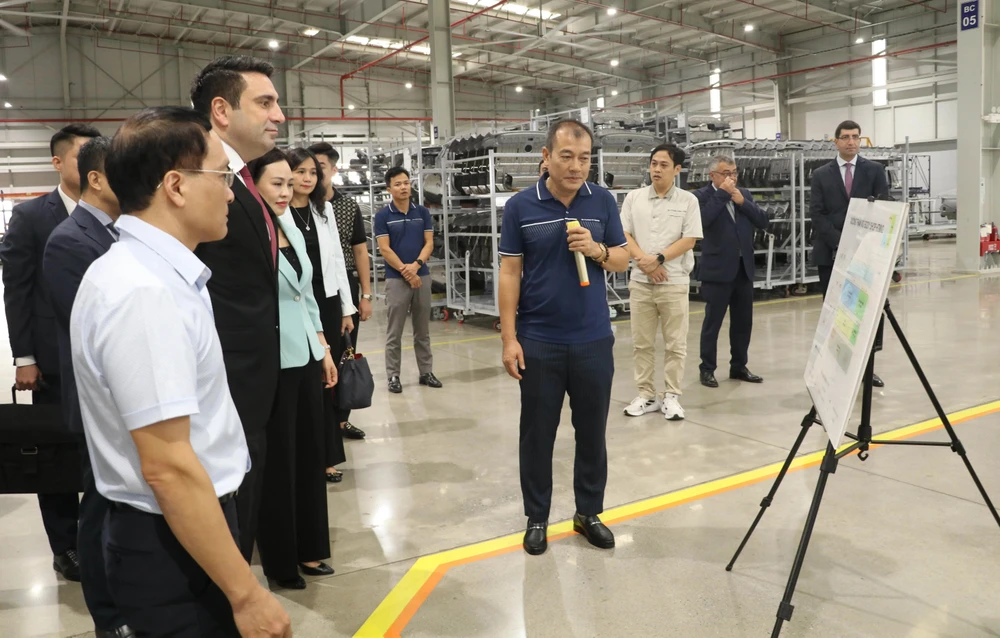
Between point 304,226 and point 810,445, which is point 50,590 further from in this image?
point 810,445

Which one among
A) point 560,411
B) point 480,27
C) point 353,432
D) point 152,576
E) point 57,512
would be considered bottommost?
point 353,432

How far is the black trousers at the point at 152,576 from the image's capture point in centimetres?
134

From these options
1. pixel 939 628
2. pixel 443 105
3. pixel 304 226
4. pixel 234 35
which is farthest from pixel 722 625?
pixel 234 35

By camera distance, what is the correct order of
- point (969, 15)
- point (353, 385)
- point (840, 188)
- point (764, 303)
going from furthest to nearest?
1. point (969, 15)
2. point (764, 303)
3. point (840, 188)
4. point (353, 385)

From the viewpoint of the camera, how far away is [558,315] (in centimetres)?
318

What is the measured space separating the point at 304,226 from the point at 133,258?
253 cm

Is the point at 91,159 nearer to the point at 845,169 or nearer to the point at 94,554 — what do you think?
the point at 94,554

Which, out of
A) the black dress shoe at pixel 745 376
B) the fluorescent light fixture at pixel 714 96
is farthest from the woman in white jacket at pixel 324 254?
the fluorescent light fixture at pixel 714 96

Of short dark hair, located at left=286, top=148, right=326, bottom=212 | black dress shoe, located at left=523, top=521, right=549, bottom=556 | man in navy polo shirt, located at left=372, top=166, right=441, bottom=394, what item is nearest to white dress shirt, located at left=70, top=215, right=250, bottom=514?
black dress shoe, located at left=523, top=521, right=549, bottom=556

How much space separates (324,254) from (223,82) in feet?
5.14

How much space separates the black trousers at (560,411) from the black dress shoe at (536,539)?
0.03 meters

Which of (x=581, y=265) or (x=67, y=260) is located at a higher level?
(x=67, y=260)

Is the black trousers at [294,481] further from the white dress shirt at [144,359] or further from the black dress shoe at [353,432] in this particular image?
the black dress shoe at [353,432]

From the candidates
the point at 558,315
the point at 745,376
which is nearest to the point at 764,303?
the point at 745,376
